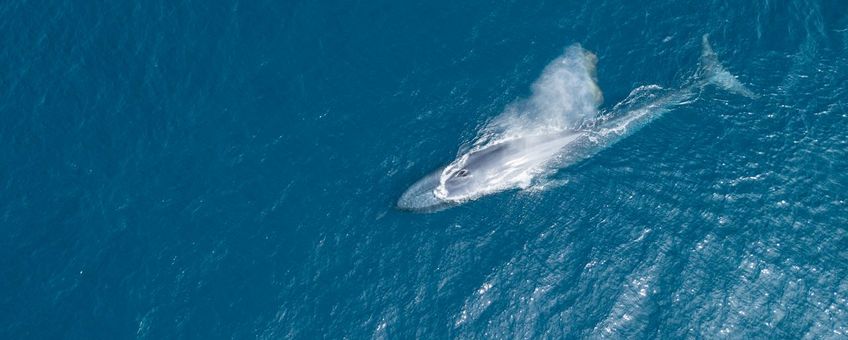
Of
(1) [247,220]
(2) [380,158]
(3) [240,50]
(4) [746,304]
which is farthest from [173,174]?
(4) [746,304]

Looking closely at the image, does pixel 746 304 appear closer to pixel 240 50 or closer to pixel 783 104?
pixel 783 104

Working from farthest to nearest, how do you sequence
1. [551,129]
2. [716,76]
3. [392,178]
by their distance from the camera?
1. [551,129]
2. [716,76]
3. [392,178]

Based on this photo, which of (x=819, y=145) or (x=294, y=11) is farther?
(x=294, y=11)

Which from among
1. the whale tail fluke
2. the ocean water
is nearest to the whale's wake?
the whale tail fluke

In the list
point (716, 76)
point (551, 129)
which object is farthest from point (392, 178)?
point (716, 76)

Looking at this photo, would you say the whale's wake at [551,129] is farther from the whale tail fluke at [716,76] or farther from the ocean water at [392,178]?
the ocean water at [392,178]

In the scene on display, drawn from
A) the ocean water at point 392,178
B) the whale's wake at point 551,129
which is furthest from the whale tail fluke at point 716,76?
the ocean water at point 392,178

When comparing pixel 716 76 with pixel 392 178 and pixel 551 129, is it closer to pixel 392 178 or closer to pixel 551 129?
pixel 551 129
